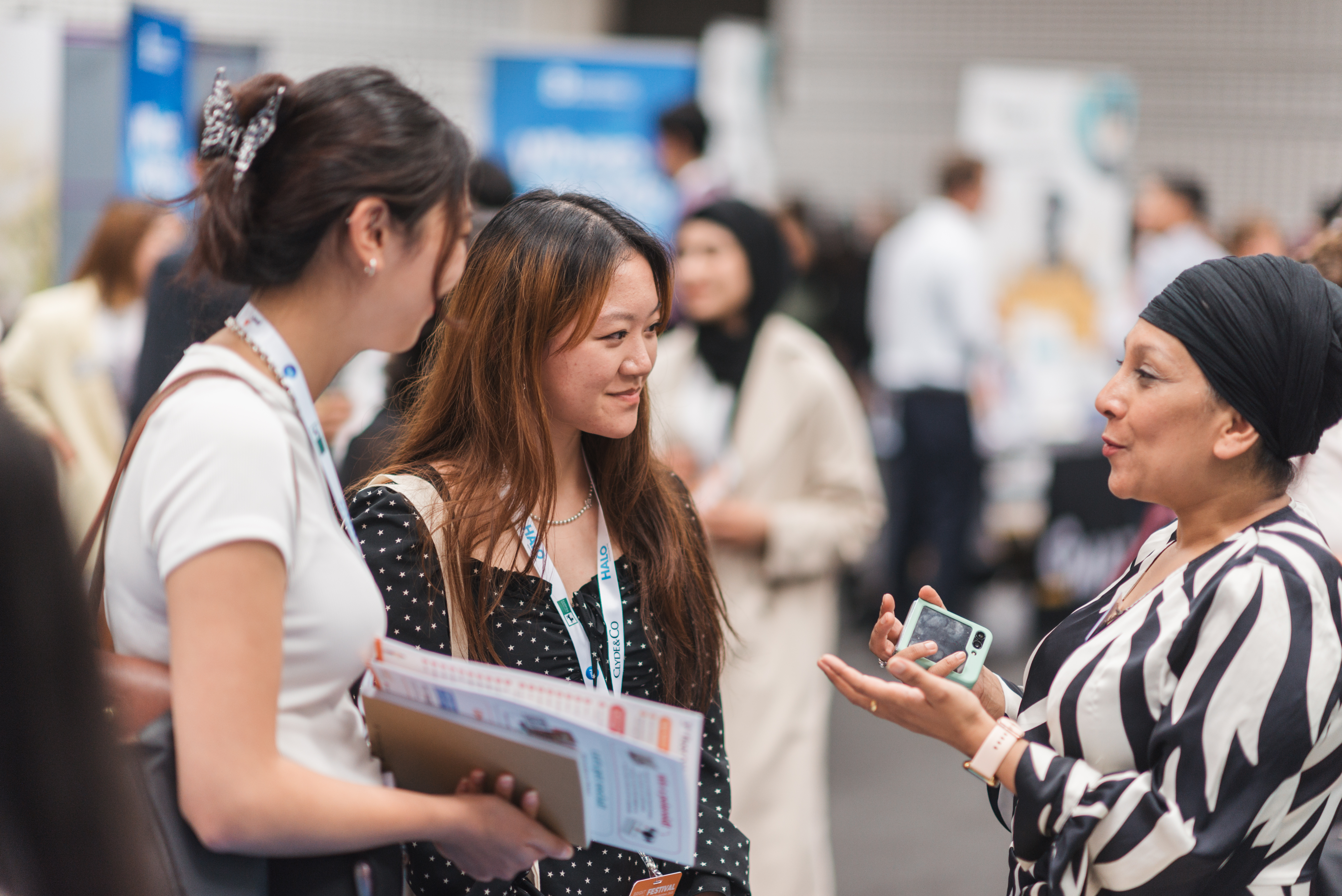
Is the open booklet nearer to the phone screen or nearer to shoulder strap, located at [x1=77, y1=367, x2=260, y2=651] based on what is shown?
shoulder strap, located at [x1=77, y1=367, x2=260, y2=651]

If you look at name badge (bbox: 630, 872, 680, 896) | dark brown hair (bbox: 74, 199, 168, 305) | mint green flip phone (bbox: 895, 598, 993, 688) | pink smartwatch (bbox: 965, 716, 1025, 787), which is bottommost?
name badge (bbox: 630, 872, 680, 896)

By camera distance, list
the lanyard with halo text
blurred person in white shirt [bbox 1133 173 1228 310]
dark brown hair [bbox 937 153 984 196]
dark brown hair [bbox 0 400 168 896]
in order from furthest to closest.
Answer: blurred person in white shirt [bbox 1133 173 1228 310], dark brown hair [bbox 937 153 984 196], the lanyard with halo text, dark brown hair [bbox 0 400 168 896]

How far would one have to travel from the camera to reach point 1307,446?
1.52 m

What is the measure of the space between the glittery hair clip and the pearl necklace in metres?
0.65

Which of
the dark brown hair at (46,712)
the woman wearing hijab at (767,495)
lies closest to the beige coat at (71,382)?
the woman wearing hijab at (767,495)

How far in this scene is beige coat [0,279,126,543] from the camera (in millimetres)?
4176

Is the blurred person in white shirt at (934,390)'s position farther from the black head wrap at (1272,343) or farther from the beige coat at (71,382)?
the black head wrap at (1272,343)

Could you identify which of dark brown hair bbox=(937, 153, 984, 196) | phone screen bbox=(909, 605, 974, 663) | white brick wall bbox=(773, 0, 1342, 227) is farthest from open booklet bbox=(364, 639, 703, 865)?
white brick wall bbox=(773, 0, 1342, 227)

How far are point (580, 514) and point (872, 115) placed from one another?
34.7ft

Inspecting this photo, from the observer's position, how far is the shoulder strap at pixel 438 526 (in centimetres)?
163

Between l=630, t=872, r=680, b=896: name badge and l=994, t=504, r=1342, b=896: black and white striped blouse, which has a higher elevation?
l=994, t=504, r=1342, b=896: black and white striped blouse

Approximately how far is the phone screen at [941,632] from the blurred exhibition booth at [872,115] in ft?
2.68

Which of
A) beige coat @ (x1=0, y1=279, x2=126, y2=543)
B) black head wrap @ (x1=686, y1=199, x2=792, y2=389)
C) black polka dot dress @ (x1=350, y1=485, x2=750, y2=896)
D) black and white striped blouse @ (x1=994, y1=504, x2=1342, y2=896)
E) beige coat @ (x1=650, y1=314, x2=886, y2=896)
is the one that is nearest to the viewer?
black and white striped blouse @ (x1=994, y1=504, x2=1342, y2=896)

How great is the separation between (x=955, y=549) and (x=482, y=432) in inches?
193
